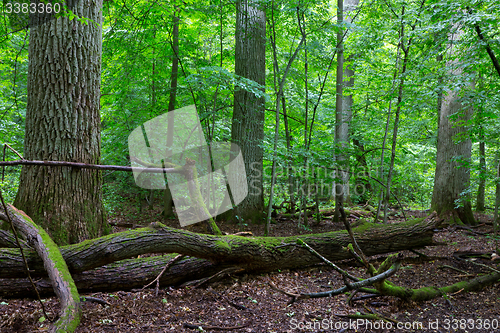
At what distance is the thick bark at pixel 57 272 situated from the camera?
7.73 feet

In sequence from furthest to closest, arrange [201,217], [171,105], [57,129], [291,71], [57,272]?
[171,105], [291,71], [201,217], [57,129], [57,272]

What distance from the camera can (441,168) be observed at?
7.36 metres

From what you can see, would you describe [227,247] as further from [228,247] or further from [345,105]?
[345,105]

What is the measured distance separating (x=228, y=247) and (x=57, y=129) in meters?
2.55

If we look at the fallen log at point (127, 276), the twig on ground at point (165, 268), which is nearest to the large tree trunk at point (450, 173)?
the fallen log at point (127, 276)

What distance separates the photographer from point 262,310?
130 inches

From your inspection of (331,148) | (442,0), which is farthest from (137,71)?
(442,0)

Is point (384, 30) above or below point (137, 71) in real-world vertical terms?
above

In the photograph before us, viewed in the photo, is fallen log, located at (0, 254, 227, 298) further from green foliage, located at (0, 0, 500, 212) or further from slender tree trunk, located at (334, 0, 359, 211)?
slender tree trunk, located at (334, 0, 359, 211)

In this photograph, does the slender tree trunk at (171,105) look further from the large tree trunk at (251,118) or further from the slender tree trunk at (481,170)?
the slender tree trunk at (481,170)

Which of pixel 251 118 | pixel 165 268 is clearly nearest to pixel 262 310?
pixel 165 268

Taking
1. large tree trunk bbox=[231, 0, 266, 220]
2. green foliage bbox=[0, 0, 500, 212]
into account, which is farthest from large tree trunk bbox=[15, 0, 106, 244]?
large tree trunk bbox=[231, 0, 266, 220]

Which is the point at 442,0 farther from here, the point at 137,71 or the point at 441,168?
the point at 137,71

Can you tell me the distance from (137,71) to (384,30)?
18.4ft
